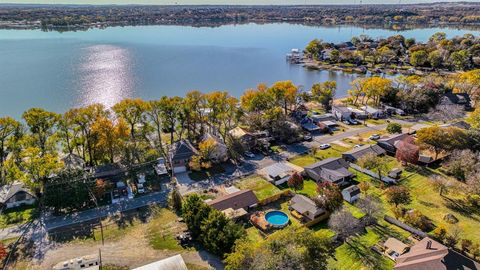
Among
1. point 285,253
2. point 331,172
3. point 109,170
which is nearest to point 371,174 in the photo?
point 331,172

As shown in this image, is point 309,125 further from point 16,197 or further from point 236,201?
point 16,197

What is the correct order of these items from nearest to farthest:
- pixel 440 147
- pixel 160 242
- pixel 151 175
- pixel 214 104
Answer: pixel 160 242
pixel 151 175
pixel 440 147
pixel 214 104

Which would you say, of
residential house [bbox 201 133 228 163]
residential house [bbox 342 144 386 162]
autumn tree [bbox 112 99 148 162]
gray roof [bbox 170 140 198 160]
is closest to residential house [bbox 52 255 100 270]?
gray roof [bbox 170 140 198 160]

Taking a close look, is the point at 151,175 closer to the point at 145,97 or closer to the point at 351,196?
the point at 351,196

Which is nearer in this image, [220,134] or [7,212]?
[7,212]

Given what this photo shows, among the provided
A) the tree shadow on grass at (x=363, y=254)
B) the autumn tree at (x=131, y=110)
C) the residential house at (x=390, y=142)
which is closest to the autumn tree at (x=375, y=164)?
the residential house at (x=390, y=142)

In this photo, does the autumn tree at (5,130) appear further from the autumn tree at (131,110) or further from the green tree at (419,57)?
the green tree at (419,57)

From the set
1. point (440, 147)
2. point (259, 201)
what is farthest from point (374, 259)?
point (440, 147)
